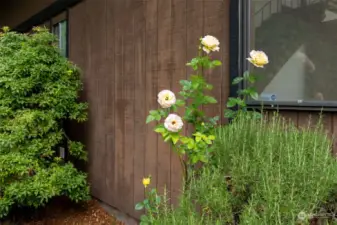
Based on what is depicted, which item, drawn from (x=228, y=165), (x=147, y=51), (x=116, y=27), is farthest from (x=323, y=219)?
(x=116, y=27)

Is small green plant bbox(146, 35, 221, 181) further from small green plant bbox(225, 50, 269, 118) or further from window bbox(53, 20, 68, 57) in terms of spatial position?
window bbox(53, 20, 68, 57)

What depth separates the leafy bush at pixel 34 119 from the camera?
388cm

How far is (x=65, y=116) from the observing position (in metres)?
4.48

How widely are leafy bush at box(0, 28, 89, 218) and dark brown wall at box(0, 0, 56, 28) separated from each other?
2.39 meters

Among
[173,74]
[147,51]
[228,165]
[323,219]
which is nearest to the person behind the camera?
[323,219]

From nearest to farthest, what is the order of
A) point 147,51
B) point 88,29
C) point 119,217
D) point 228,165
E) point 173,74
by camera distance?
point 228,165
point 173,74
point 147,51
point 119,217
point 88,29

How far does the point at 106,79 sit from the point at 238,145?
114 inches

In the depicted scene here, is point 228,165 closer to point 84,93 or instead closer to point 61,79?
point 61,79

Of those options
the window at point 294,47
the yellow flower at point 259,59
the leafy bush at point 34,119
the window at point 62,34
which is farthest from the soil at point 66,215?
the yellow flower at point 259,59

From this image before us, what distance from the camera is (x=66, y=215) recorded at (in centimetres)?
470

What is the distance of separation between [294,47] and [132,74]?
207 centimetres

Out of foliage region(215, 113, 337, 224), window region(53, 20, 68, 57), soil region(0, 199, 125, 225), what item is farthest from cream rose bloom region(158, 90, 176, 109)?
window region(53, 20, 68, 57)

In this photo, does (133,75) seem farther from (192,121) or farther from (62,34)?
(62,34)

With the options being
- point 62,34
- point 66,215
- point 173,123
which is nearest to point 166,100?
Answer: point 173,123
